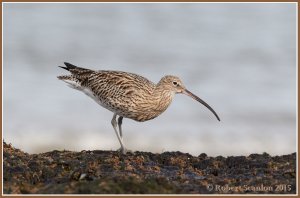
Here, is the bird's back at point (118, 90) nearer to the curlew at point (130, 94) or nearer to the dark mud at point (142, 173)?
the curlew at point (130, 94)

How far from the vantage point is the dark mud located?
865 centimetres

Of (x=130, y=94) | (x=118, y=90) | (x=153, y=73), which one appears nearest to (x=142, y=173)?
(x=130, y=94)

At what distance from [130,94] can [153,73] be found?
400 inches

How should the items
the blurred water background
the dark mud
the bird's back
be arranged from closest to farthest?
the dark mud
the bird's back
the blurred water background

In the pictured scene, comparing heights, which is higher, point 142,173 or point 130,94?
point 130,94

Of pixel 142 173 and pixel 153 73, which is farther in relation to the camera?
pixel 153 73

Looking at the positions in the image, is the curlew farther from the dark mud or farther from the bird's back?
the dark mud

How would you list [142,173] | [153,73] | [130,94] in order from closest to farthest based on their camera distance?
[142,173], [130,94], [153,73]

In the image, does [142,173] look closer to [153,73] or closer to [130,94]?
[130,94]

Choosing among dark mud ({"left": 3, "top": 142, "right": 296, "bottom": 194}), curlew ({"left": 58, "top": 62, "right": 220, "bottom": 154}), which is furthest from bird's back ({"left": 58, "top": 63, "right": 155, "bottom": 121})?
dark mud ({"left": 3, "top": 142, "right": 296, "bottom": 194})

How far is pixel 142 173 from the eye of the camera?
33.1ft

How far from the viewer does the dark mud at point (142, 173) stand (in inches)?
340

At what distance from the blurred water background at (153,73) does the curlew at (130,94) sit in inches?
66.5

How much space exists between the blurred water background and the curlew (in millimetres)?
1690
